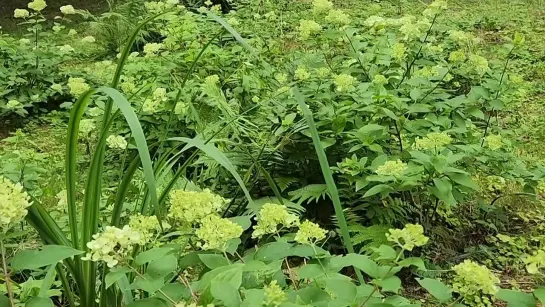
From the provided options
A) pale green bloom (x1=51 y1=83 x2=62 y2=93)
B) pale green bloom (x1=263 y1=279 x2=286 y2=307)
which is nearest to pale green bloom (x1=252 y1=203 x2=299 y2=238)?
pale green bloom (x1=263 y1=279 x2=286 y2=307)

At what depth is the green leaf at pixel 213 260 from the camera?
105 centimetres

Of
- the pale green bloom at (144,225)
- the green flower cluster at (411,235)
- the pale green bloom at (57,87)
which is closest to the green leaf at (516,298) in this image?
the green flower cluster at (411,235)

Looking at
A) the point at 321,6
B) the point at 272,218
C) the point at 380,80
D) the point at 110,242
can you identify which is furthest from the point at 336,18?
the point at 110,242

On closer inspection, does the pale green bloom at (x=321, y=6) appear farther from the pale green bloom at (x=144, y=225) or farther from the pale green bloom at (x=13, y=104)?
the pale green bloom at (x=13, y=104)

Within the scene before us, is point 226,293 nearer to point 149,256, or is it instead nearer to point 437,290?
point 149,256

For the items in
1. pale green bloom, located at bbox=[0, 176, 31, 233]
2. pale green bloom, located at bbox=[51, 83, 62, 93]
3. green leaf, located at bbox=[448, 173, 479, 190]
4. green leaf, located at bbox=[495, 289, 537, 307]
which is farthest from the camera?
pale green bloom, located at bbox=[51, 83, 62, 93]

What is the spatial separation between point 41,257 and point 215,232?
0.91ft

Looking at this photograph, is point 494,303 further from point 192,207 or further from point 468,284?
point 192,207

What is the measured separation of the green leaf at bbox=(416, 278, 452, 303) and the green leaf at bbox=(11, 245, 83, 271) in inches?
22.6

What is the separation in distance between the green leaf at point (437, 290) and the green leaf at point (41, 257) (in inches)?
22.6

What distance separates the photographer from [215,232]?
987mm

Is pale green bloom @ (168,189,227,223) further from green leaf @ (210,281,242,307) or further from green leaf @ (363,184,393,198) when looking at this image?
green leaf @ (363,184,393,198)

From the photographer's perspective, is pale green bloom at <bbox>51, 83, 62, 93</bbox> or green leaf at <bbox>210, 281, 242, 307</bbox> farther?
pale green bloom at <bbox>51, 83, 62, 93</bbox>

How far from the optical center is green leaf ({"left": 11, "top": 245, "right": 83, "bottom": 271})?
3.02 ft
